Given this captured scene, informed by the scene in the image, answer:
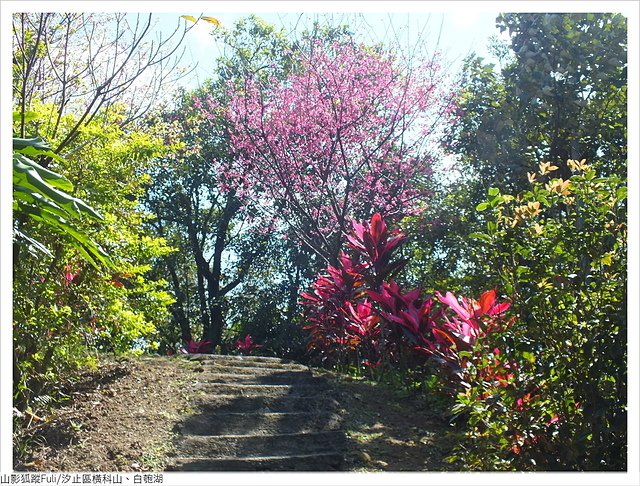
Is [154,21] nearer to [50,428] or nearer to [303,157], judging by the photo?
[303,157]

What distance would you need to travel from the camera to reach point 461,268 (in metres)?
7.18

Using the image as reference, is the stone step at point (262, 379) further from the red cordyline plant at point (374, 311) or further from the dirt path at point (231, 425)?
the red cordyline plant at point (374, 311)

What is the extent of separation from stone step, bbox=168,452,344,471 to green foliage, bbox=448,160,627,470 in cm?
92

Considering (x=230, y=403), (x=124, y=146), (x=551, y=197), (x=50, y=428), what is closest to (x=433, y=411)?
(x=230, y=403)

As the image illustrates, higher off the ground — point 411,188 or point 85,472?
point 411,188

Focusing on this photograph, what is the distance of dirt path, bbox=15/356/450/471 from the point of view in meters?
3.74

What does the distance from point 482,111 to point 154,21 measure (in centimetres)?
338

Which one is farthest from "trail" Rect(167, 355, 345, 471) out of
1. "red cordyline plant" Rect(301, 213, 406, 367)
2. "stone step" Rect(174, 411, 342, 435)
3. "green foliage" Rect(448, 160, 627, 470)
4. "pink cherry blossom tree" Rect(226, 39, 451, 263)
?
"pink cherry blossom tree" Rect(226, 39, 451, 263)

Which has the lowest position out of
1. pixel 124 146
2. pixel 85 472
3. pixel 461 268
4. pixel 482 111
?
pixel 85 472

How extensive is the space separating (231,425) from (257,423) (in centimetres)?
15

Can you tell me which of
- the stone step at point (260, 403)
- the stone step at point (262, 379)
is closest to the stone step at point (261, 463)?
the stone step at point (260, 403)

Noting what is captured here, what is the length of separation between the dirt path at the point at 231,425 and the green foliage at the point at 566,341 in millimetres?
824

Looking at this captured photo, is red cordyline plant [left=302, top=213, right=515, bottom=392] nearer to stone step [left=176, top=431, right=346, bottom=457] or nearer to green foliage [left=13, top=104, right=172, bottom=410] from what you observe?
stone step [left=176, top=431, right=346, bottom=457]

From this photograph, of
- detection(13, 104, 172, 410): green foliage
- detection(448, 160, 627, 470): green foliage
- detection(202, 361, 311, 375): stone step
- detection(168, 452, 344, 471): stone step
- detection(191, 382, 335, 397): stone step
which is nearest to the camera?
detection(448, 160, 627, 470): green foliage
